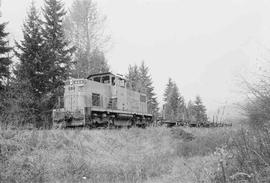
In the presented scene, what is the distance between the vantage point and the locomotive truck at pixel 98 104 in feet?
50.3

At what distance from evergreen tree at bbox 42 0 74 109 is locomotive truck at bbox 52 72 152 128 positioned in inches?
143

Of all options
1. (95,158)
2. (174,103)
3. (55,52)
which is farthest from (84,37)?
(174,103)

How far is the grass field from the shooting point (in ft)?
26.5

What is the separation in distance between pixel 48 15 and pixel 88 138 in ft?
51.5

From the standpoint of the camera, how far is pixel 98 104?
56.5 feet

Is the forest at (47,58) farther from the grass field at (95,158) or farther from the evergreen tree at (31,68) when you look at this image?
the grass field at (95,158)

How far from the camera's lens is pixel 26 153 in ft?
30.6

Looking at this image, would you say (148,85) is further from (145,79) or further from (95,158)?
(95,158)

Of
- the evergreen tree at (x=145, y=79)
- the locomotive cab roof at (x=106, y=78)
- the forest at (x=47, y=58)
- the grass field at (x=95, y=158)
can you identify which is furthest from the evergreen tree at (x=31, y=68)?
the evergreen tree at (x=145, y=79)

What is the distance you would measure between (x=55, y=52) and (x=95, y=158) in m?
13.8

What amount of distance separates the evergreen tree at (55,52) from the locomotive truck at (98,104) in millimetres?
3624

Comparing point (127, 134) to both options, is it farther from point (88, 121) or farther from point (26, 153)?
point (26, 153)

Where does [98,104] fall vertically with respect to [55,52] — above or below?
below

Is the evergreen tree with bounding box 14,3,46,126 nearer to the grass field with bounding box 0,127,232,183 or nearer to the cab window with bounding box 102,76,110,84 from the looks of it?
the cab window with bounding box 102,76,110,84
